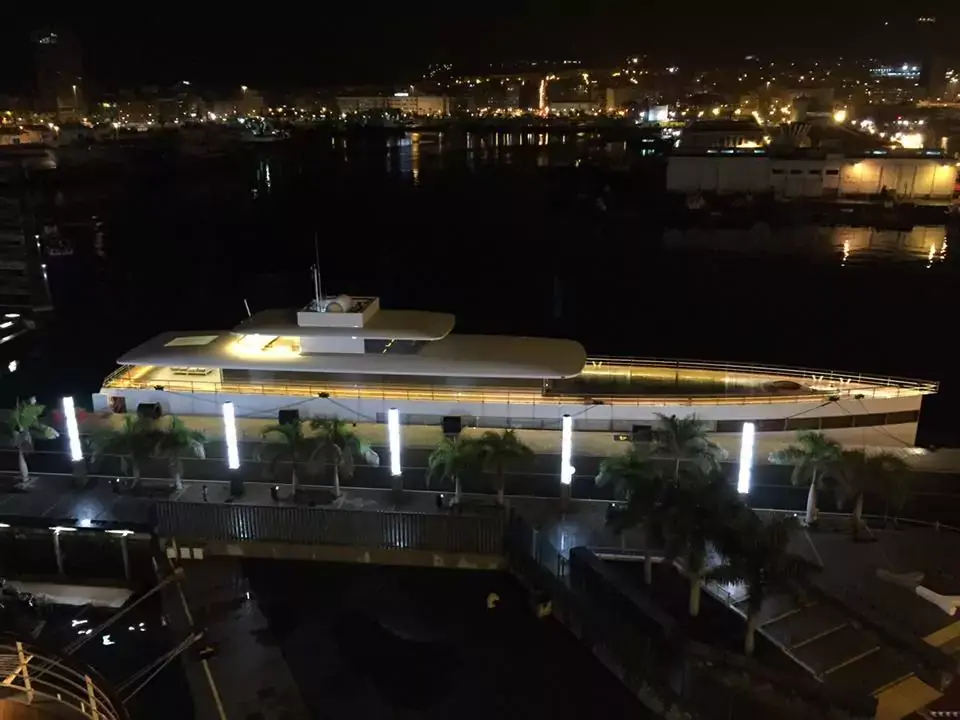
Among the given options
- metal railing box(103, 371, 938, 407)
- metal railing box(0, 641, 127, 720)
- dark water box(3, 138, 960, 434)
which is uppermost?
metal railing box(0, 641, 127, 720)

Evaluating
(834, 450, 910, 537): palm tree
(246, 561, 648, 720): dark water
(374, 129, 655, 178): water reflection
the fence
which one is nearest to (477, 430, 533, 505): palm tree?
the fence

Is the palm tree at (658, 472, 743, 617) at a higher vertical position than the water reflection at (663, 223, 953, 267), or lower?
higher

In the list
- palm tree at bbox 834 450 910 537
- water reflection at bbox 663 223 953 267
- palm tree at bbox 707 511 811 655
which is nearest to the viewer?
palm tree at bbox 707 511 811 655

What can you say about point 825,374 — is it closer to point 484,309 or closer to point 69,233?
point 484,309

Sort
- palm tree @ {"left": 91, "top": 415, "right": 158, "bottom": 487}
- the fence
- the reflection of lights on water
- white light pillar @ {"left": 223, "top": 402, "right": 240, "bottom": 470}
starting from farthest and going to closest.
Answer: the reflection of lights on water → white light pillar @ {"left": 223, "top": 402, "right": 240, "bottom": 470} → palm tree @ {"left": 91, "top": 415, "right": 158, "bottom": 487} → the fence

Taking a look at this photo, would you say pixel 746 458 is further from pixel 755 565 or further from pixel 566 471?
pixel 755 565

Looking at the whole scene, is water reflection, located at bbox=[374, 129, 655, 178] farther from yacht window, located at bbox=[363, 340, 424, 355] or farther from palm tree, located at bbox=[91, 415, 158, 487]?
palm tree, located at bbox=[91, 415, 158, 487]

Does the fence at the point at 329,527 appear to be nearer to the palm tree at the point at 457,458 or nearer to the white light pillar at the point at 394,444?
the palm tree at the point at 457,458

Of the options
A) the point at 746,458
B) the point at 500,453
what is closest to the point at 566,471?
the point at 500,453
